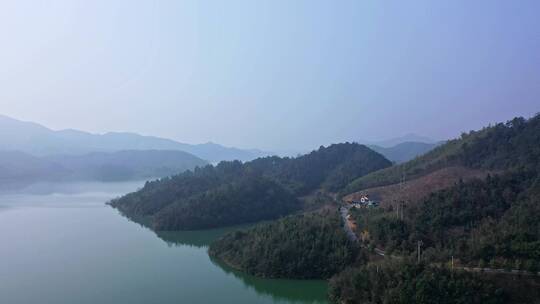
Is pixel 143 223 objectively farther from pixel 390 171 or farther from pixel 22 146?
pixel 22 146

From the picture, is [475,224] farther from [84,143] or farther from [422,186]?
[84,143]

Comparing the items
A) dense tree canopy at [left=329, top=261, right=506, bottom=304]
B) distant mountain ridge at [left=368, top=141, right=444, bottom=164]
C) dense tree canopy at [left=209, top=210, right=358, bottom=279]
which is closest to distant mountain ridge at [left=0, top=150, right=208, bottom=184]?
distant mountain ridge at [left=368, top=141, right=444, bottom=164]

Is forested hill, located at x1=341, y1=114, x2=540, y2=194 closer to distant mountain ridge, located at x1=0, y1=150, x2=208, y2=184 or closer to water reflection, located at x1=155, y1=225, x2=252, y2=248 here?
water reflection, located at x1=155, y1=225, x2=252, y2=248

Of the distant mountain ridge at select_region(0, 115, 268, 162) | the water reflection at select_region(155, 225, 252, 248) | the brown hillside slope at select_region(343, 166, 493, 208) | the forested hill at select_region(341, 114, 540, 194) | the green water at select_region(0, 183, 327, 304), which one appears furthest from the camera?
the distant mountain ridge at select_region(0, 115, 268, 162)

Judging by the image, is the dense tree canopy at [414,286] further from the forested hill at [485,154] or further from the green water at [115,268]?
the forested hill at [485,154]

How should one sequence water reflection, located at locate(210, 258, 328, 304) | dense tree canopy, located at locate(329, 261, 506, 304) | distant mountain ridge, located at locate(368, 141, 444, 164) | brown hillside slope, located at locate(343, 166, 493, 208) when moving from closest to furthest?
dense tree canopy, located at locate(329, 261, 506, 304) < water reflection, located at locate(210, 258, 328, 304) < brown hillside slope, located at locate(343, 166, 493, 208) < distant mountain ridge, located at locate(368, 141, 444, 164)

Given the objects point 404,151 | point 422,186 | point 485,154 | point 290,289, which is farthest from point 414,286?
point 404,151
